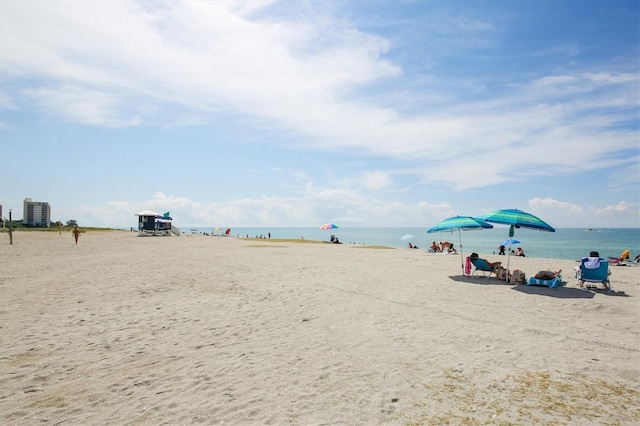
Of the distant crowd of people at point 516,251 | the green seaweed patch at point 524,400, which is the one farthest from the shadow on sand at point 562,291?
the distant crowd of people at point 516,251

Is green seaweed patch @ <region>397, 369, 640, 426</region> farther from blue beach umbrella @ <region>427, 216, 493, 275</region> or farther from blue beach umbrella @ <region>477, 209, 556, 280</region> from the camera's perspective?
blue beach umbrella @ <region>427, 216, 493, 275</region>

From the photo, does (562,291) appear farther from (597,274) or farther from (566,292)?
(597,274)

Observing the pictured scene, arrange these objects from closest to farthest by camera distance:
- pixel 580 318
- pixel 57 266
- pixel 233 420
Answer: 1. pixel 233 420
2. pixel 580 318
3. pixel 57 266

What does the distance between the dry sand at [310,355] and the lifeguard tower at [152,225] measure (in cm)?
3887

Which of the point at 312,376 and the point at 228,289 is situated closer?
the point at 312,376

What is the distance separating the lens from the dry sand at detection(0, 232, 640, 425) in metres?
4.25

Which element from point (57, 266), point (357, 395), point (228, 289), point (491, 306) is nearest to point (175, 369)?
point (357, 395)

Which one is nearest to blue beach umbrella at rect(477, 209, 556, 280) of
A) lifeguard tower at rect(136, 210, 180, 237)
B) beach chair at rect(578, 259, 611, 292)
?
beach chair at rect(578, 259, 611, 292)

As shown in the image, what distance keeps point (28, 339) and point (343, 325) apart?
6027 mm

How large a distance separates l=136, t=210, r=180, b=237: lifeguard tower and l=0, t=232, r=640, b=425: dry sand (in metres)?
38.9

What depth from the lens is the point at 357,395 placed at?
4602 millimetres

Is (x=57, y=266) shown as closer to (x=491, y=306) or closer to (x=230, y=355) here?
(x=230, y=355)

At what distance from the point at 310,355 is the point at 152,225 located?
4886cm

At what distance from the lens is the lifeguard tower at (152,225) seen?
4803cm
